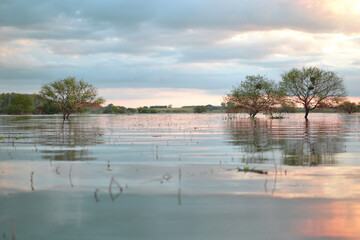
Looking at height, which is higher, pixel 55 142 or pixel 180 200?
pixel 55 142

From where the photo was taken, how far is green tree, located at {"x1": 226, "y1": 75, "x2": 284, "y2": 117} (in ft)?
220

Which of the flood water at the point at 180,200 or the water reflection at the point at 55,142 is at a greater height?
the water reflection at the point at 55,142

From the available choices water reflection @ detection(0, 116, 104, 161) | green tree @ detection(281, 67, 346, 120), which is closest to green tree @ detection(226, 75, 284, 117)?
green tree @ detection(281, 67, 346, 120)

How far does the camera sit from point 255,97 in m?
67.1

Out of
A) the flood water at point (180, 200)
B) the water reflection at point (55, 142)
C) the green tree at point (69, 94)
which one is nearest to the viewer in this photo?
the flood water at point (180, 200)

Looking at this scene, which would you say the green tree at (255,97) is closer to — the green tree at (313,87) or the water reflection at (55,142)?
the green tree at (313,87)

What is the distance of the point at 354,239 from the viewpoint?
4859 mm

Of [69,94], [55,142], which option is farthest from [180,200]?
[69,94]

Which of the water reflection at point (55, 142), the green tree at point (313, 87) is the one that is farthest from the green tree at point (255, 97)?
the water reflection at point (55, 142)

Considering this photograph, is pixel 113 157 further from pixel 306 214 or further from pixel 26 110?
pixel 26 110

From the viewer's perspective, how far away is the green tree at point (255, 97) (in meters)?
66.9

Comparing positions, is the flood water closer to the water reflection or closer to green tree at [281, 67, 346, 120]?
the water reflection

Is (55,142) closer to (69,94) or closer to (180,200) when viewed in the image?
(180,200)

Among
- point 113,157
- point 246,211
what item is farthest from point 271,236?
point 113,157
